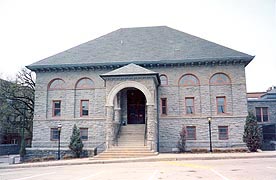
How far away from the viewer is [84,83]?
1014 inches

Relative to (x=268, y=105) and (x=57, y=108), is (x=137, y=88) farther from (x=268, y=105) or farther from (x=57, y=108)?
(x=268, y=105)

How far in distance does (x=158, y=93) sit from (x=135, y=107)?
2.59m

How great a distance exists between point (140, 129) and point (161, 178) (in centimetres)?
1326

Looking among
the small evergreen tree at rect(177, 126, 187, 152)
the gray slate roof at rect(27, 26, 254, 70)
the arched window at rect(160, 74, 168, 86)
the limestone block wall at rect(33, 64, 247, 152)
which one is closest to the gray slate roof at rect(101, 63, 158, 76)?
the limestone block wall at rect(33, 64, 247, 152)

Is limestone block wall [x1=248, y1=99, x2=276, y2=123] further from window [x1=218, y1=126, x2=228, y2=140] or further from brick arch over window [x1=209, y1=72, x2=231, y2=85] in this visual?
window [x1=218, y1=126, x2=228, y2=140]

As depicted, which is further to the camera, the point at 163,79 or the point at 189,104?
the point at 163,79

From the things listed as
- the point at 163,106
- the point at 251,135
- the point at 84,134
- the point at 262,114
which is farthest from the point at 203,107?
the point at 84,134

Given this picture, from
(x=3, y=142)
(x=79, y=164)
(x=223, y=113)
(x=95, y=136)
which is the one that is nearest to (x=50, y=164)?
(x=79, y=164)

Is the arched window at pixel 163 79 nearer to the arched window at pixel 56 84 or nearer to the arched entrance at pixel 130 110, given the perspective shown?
the arched entrance at pixel 130 110

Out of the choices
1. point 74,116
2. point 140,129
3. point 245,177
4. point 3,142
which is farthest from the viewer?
point 3,142

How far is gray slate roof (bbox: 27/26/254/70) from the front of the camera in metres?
24.3

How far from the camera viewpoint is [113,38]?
2897cm

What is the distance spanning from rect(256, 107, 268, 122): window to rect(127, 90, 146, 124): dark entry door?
12.4 metres

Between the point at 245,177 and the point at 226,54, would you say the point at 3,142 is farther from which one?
the point at 245,177
